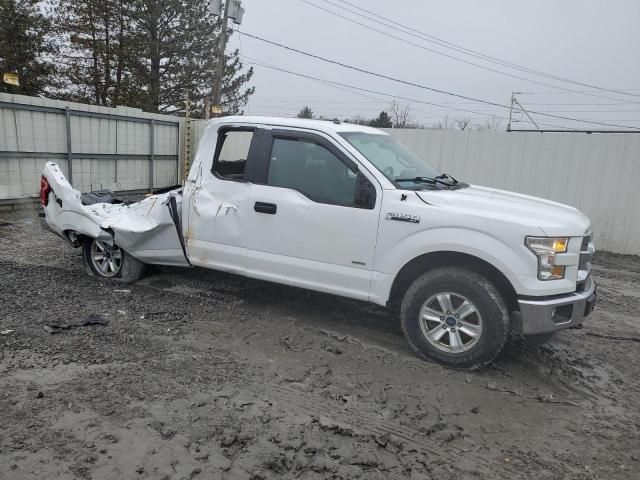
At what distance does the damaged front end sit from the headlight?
11.6 feet

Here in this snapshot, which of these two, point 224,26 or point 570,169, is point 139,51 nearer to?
point 224,26

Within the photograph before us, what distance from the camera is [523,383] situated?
4133 millimetres

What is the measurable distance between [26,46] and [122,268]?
1980cm

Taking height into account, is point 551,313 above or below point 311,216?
below

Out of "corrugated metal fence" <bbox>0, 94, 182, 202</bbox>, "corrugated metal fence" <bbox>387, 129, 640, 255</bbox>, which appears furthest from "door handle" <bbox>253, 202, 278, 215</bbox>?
"corrugated metal fence" <bbox>0, 94, 182, 202</bbox>

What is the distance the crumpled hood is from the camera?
13.1 feet

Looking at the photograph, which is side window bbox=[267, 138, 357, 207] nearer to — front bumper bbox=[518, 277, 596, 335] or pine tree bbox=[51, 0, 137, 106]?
front bumper bbox=[518, 277, 596, 335]

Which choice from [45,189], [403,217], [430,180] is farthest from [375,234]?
[45,189]

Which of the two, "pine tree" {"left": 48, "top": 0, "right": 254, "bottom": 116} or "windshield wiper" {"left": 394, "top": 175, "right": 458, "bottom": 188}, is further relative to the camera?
"pine tree" {"left": 48, "top": 0, "right": 254, "bottom": 116}

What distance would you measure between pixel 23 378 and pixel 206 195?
234 cm

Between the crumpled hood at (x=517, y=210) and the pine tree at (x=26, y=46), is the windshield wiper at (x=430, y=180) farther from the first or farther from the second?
the pine tree at (x=26, y=46)

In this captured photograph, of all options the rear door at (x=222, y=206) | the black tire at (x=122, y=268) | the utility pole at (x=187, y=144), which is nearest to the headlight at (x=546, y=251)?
the rear door at (x=222, y=206)

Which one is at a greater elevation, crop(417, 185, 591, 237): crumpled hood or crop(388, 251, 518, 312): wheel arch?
crop(417, 185, 591, 237): crumpled hood

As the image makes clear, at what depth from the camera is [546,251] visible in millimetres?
3928
